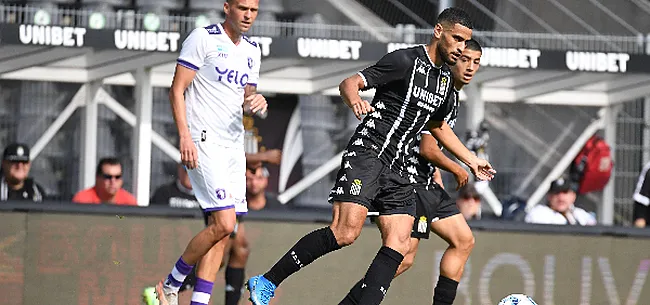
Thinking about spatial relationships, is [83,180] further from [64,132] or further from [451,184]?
[451,184]

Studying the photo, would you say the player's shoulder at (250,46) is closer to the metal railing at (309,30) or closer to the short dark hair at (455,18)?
the short dark hair at (455,18)

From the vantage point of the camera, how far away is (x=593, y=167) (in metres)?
16.9

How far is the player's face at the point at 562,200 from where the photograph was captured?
13.3m

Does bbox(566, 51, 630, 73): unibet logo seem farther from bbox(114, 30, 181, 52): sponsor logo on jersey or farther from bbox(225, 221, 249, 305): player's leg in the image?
bbox(225, 221, 249, 305): player's leg

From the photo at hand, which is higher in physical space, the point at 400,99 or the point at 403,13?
the point at 403,13

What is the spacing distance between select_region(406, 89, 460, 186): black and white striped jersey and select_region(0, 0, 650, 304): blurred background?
17.0 feet

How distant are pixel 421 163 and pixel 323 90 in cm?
711

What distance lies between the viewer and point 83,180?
16.3m

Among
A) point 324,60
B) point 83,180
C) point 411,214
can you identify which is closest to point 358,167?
point 411,214

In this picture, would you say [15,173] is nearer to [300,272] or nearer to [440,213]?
[300,272]

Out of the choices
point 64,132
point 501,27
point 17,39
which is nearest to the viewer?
point 17,39

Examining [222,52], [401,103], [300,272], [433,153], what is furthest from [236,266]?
[401,103]

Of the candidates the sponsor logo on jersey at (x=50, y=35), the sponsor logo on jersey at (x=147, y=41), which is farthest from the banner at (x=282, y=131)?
the sponsor logo on jersey at (x=50, y=35)

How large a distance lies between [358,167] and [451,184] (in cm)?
725
